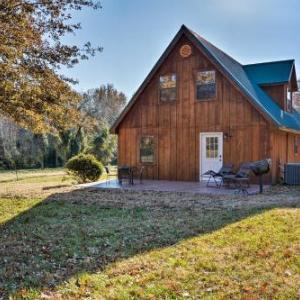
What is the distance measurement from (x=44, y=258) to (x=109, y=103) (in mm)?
41432

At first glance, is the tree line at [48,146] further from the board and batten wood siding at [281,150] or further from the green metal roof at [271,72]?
the board and batten wood siding at [281,150]

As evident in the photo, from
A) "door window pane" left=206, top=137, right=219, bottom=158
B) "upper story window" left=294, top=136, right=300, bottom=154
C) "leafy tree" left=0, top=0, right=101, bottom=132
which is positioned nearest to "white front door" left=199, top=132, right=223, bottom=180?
"door window pane" left=206, top=137, right=219, bottom=158

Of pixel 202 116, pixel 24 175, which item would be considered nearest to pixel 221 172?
pixel 202 116

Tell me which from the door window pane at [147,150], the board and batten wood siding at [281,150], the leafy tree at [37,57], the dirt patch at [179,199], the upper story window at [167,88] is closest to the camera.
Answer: the leafy tree at [37,57]

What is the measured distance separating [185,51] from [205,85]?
1.67 m

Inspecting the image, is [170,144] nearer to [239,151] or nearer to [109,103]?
[239,151]

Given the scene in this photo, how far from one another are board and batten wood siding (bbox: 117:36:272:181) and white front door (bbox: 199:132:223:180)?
0.58ft

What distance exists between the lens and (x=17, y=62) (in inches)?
343

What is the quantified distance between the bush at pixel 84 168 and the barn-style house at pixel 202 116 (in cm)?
124

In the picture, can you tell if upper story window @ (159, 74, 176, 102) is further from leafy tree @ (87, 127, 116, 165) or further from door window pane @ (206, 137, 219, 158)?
leafy tree @ (87, 127, 116, 165)

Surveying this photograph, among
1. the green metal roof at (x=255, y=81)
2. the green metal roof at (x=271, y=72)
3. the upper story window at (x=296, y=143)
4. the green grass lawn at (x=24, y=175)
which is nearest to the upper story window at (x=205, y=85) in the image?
the green metal roof at (x=255, y=81)

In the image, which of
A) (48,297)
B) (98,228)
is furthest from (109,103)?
(48,297)

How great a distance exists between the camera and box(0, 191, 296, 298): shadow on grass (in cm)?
466

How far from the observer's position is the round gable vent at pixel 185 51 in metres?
15.5
